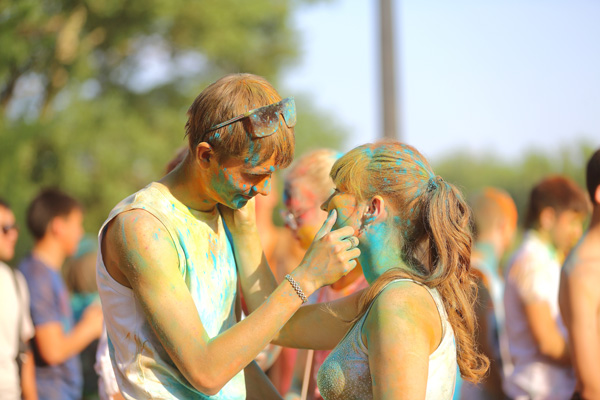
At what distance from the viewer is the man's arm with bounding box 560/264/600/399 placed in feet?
9.55

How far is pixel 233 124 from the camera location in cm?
201

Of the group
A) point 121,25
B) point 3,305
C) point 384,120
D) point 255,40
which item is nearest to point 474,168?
point 255,40

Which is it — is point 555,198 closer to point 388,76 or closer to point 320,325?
point 388,76

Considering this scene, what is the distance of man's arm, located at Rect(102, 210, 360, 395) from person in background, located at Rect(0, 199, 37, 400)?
2231 millimetres

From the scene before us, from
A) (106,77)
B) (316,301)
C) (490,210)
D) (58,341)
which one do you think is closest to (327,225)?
(316,301)

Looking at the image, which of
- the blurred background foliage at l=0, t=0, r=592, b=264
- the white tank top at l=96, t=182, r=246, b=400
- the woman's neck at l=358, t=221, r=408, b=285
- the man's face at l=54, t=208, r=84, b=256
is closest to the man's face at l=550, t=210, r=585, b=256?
the woman's neck at l=358, t=221, r=408, b=285

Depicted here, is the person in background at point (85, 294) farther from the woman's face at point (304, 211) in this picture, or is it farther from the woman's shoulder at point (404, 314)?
the woman's shoulder at point (404, 314)

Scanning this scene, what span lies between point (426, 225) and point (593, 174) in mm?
1334

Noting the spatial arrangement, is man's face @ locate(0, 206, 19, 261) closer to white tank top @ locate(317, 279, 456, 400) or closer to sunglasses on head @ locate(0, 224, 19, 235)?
sunglasses on head @ locate(0, 224, 19, 235)

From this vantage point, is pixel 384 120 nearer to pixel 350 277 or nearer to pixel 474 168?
pixel 350 277

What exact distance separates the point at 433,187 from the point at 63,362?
10.3 ft

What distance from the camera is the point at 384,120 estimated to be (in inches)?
260

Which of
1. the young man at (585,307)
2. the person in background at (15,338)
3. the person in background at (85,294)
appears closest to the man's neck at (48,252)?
the person in background at (15,338)

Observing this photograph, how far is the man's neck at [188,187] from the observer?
7.13 feet
